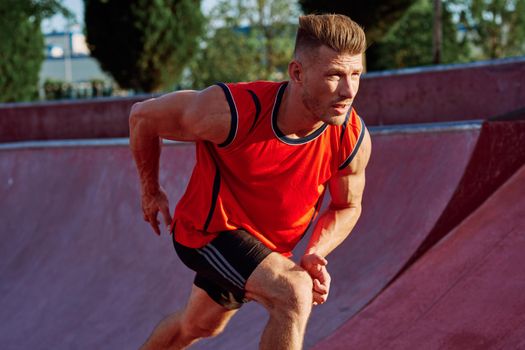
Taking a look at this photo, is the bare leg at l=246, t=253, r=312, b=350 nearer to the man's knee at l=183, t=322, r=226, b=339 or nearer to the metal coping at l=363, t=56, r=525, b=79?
the man's knee at l=183, t=322, r=226, b=339

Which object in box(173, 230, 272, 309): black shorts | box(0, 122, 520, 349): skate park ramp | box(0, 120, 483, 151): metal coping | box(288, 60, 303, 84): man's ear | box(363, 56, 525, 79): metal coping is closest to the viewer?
box(288, 60, 303, 84): man's ear

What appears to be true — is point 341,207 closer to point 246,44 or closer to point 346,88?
point 346,88

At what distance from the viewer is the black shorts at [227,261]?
133 inches

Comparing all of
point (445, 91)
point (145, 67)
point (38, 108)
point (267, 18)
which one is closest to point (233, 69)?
point (267, 18)

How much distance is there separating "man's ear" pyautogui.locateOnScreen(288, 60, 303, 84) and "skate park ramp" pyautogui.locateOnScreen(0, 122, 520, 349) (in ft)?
7.07

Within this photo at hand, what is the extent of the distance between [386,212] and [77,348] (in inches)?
100

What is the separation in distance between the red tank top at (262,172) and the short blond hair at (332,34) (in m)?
0.33

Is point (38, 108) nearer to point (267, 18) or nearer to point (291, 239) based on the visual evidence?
point (291, 239)

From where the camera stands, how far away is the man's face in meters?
3.14

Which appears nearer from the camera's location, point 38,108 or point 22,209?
point 22,209

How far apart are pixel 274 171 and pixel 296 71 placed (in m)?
0.45

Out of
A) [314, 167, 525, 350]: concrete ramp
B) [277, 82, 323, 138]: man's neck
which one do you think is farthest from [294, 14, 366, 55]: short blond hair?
[314, 167, 525, 350]: concrete ramp

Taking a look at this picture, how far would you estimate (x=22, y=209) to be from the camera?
8.68 metres

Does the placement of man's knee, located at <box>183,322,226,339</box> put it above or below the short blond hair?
below
